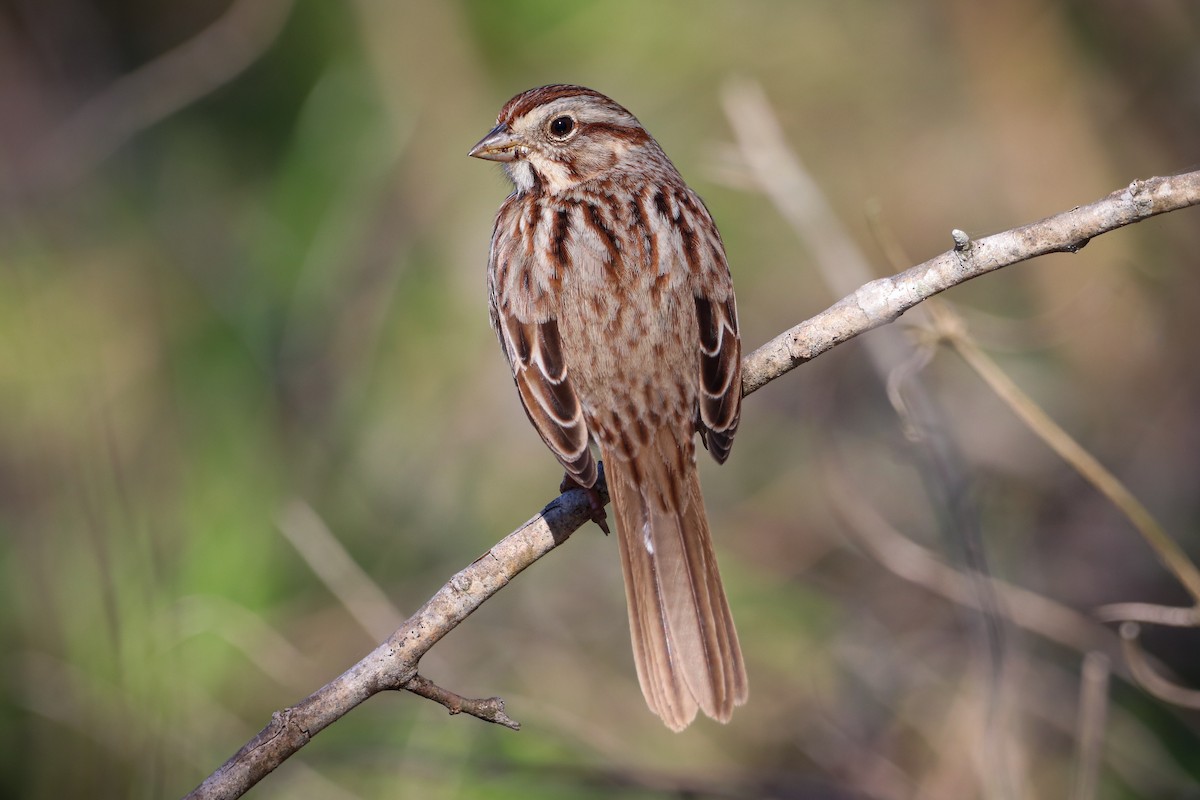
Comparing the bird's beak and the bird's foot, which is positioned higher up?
the bird's beak

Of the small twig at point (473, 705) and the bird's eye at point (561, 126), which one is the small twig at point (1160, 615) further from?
the bird's eye at point (561, 126)

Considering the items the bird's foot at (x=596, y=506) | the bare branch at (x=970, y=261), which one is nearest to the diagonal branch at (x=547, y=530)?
the bare branch at (x=970, y=261)

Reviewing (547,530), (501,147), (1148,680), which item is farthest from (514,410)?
(547,530)

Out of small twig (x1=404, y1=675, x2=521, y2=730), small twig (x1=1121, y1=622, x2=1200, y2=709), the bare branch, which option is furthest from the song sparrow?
small twig (x1=1121, y1=622, x2=1200, y2=709)

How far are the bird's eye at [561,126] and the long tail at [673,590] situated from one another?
1075 mm

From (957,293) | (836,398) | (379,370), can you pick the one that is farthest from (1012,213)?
(379,370)

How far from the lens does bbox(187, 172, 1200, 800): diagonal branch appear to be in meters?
2.31

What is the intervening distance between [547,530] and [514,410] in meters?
3.34

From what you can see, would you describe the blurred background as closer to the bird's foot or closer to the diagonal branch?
the diagonal branch

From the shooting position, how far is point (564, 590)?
544 cm

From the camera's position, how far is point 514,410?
19.5 feet

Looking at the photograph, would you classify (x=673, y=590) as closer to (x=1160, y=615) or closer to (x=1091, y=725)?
(x=1091, y=725)

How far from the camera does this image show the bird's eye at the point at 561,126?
3.73m

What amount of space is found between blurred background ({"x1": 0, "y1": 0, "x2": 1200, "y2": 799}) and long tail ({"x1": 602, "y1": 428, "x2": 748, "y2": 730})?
25.1 inches
